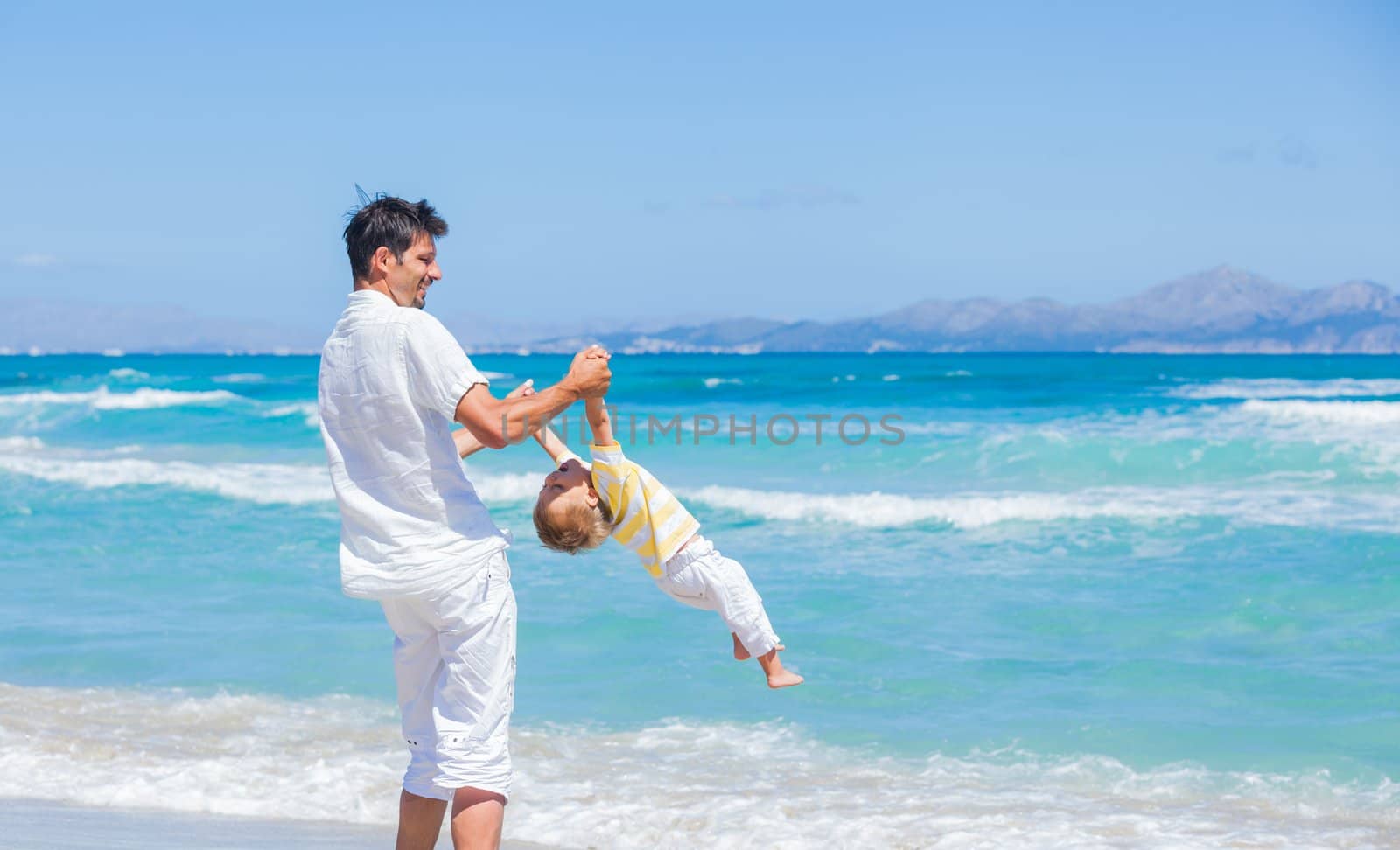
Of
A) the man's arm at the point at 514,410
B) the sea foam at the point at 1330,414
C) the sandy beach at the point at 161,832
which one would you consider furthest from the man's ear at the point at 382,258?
the sea foam at the point at 1330,414

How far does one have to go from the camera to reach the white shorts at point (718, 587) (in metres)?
3.93

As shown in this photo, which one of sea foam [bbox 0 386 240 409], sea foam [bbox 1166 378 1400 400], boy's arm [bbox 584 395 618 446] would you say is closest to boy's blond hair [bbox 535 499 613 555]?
boy's arm [bbox 584 395 618 446]

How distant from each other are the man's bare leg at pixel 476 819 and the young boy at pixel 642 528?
0.89 metres

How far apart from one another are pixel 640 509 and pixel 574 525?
0.71 ft

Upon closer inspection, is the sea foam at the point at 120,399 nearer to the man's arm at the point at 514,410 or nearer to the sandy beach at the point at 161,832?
the sandy beach at the point at 161,832

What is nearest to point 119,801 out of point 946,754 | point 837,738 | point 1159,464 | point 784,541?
point 837,738

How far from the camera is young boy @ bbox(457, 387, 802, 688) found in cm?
379

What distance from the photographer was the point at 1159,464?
15719 millimetres

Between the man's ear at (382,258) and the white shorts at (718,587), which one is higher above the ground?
the man's ear at (382,258)

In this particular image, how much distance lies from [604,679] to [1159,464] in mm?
11228

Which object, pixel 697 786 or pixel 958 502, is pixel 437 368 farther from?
pixel 958 502

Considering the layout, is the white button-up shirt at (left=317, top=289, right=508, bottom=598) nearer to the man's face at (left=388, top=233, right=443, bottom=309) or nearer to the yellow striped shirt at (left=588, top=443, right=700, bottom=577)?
the man's face at (left=388, top=233, right=443, bottom=309)

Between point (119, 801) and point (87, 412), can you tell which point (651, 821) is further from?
point (87, 412)

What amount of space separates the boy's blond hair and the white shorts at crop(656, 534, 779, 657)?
0.27 meters
